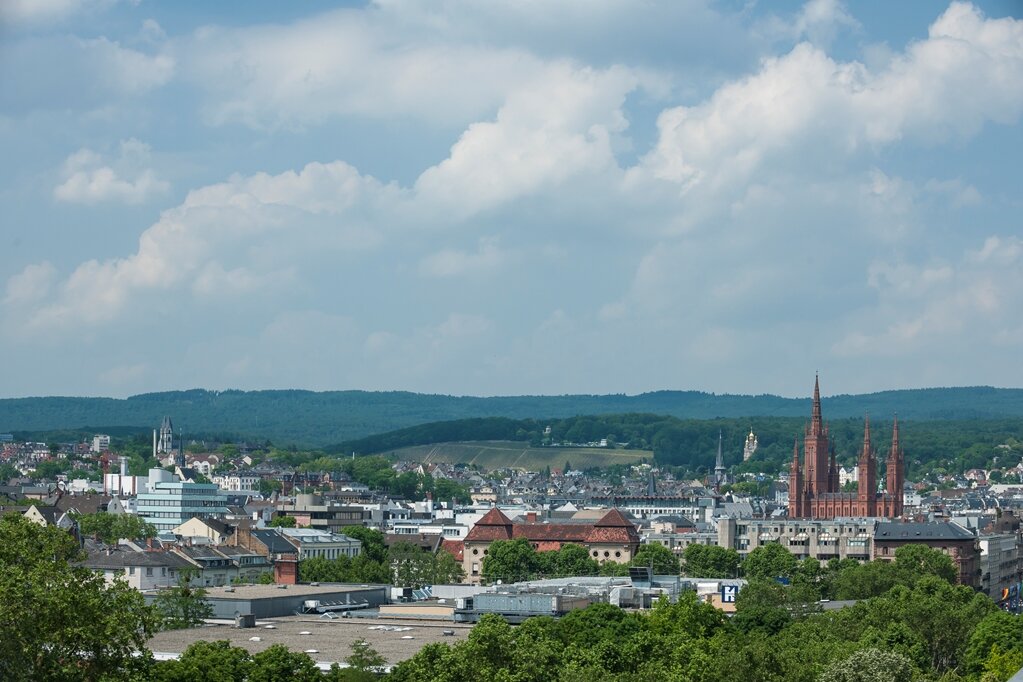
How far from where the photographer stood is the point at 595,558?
158875 mm

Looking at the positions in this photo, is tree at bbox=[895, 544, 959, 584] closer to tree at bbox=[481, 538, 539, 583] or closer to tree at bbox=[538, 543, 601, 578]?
tree at bbox=[538, 543, 601, 578]

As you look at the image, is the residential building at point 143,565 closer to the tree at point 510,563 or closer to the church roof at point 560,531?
the tree at point 510,563

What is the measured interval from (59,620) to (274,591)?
48787 millimetres

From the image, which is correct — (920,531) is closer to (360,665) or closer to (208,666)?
(360,665)

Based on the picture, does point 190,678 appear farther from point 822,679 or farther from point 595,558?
point 595,558

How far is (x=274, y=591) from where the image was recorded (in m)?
105

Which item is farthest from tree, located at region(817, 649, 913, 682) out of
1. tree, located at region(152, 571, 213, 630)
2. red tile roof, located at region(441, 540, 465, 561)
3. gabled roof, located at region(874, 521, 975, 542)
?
red tile roof, located at region(441, 540, 465, 561)

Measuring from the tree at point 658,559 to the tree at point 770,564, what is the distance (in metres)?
5.30

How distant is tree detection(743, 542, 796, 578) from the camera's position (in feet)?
486

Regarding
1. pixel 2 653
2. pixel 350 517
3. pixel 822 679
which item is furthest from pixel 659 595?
pixel 350 517

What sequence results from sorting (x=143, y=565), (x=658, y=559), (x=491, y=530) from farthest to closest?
(x=491, y=530) < (x=658, y=559) < (x=143, y=565)

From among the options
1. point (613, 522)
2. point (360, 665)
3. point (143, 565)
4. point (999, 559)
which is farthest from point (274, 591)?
point (999, 559)

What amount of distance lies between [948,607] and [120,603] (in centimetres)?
5057

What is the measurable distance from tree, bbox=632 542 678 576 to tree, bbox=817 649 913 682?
7228 cm
